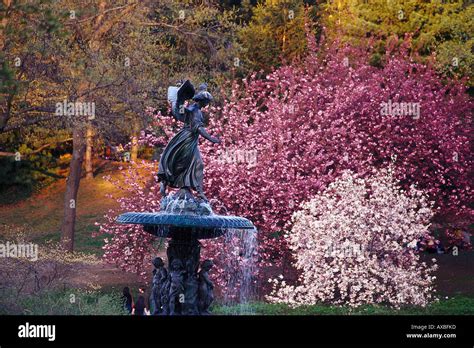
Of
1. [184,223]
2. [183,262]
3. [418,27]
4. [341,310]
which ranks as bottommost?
[341,310]

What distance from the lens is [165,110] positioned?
115 ft

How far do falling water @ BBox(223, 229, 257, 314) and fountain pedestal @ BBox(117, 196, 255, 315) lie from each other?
8548 millimetres

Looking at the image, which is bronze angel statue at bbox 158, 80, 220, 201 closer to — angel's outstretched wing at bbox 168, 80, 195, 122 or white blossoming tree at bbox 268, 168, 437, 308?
angel's outstretched wing at bbox 168, 80, 195, 122

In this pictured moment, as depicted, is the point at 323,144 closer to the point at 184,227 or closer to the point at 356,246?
the point at 356,246

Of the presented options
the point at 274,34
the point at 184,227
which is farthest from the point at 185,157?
the point at 274,34

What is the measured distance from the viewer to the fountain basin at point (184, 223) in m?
14.8

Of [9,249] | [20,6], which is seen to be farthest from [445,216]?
[20,6]

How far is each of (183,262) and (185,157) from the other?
1.80m

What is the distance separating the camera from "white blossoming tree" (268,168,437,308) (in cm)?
2412

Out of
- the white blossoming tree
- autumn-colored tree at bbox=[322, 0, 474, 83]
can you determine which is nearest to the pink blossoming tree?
A: the white blossoming tree

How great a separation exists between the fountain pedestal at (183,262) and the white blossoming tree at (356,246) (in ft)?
28.2

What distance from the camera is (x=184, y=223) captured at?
1473cm

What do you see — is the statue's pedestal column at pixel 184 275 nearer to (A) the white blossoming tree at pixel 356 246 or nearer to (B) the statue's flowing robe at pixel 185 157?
(B) the statue's flowing robe at pixel 185 157
